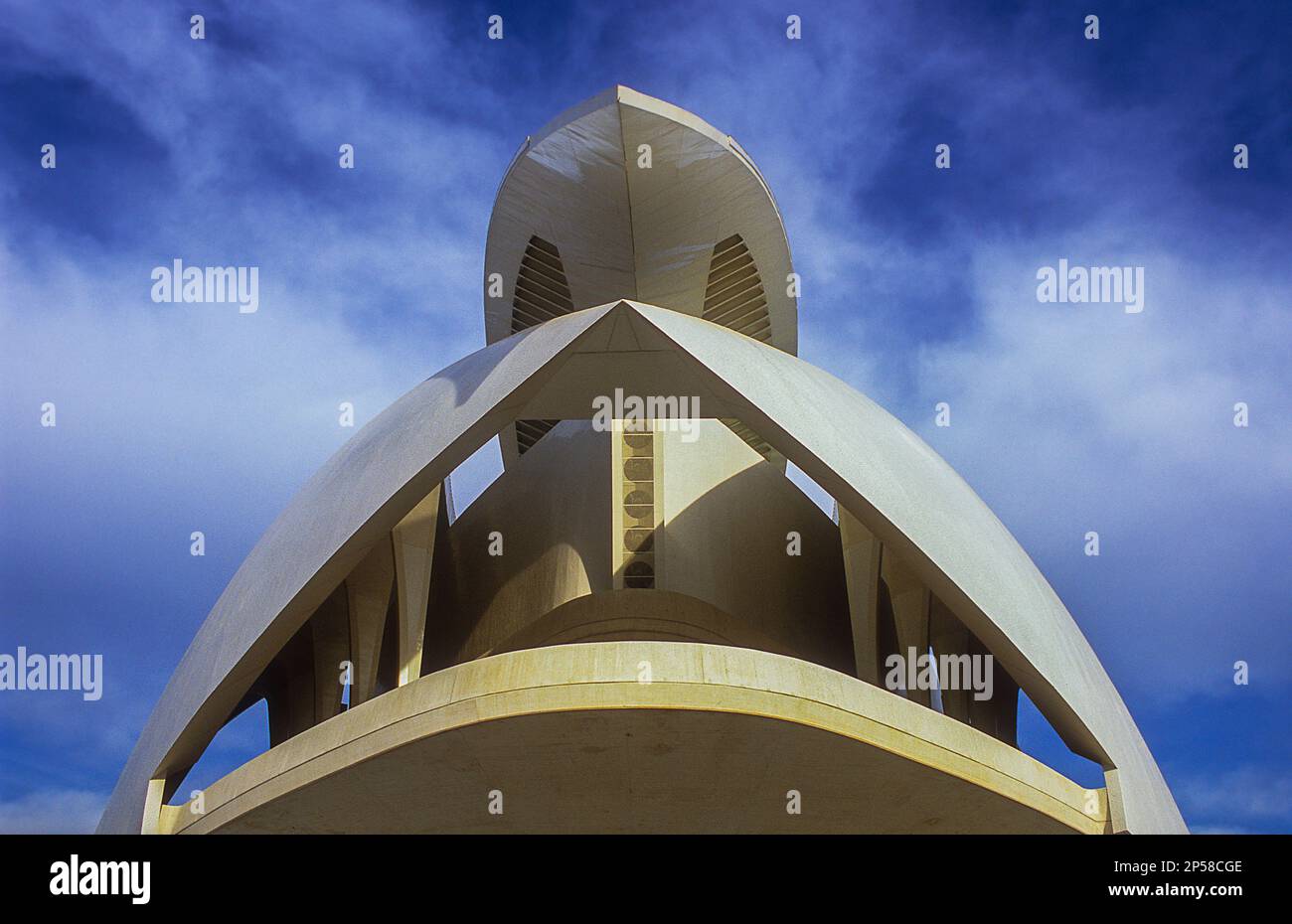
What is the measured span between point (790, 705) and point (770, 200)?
12.5 m

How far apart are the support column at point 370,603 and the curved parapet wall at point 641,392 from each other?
158cm

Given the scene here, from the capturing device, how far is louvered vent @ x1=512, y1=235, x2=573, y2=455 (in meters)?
21.9

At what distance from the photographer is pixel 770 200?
21484 mm

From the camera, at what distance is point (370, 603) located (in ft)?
51.9

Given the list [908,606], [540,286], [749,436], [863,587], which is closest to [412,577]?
[863,587]

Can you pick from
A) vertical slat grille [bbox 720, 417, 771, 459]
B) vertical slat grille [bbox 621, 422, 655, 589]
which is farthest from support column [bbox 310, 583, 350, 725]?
vertical slat grille [bbox 720, 417, 771, 459]

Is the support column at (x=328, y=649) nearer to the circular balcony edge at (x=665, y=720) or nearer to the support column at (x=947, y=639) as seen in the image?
the circular balcony edge at (x=665, y=720)

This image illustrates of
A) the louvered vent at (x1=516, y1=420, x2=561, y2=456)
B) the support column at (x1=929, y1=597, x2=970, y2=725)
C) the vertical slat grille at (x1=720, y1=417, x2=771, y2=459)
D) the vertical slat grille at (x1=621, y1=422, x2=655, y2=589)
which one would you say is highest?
the louvered vent at (x1=516, y1=420, x2=561, y2=456)

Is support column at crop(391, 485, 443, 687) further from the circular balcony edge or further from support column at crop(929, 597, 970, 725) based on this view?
support column at crop(929, 597, 970, 725)

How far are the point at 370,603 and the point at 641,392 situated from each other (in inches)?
171

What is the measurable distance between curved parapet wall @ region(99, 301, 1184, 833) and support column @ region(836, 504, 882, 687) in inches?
68.2

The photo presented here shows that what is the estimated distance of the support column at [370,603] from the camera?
15.6 m
